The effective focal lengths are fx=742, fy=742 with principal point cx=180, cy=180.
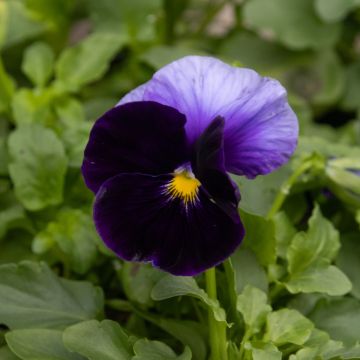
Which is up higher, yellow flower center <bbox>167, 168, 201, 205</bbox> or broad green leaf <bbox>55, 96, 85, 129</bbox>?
yellow flower center <bbox>167, 168, 201, 205</bbox>

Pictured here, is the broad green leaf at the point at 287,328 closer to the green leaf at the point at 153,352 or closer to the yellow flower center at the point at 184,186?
the green leaf at the point at 153,352

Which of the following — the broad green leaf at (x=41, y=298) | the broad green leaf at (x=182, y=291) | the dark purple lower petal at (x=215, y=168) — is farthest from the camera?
the broad green leaf at (x=41, y=298)

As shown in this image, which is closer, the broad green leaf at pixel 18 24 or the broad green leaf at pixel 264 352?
the broad green leaf at pixel 264 352

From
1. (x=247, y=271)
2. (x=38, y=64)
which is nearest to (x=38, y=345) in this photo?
(x=247, y=271)

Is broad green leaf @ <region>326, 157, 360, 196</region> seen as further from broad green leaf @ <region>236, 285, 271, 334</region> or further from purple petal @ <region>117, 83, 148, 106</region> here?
purple petal @ <region>117, 83, 148, 106</region>

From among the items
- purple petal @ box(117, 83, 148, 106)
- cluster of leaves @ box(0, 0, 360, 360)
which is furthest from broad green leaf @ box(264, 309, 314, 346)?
purple petal @ box(117, 83, 148, 106)

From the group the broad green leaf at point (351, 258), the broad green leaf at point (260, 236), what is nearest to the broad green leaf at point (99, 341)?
the broad green leaf at point (260, 236)

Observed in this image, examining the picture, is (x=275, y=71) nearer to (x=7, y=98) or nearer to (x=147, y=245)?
(x=7, y=98)

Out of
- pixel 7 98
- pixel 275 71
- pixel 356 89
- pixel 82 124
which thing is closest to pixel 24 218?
pixel 82 124
